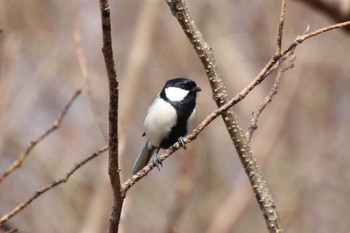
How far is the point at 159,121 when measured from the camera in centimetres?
222

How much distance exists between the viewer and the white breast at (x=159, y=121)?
87.0 inches

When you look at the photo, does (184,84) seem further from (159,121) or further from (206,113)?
(206,113)

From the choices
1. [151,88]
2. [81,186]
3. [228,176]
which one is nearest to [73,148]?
[81,186]

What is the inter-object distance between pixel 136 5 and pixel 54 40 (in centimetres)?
81

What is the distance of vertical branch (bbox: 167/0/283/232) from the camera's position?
5.02 ft

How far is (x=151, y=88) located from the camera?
489cm

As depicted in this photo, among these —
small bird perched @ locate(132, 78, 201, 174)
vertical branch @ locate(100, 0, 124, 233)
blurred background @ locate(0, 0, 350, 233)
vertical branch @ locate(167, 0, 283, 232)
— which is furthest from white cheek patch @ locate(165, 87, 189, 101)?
blurred background @ locate(0, 0, 350, 233)


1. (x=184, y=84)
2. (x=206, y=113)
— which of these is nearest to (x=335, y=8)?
(x=184, y=84)

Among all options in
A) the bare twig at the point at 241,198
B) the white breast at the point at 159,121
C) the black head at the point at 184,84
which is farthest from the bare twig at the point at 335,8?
the bare twig at the point at 241,198

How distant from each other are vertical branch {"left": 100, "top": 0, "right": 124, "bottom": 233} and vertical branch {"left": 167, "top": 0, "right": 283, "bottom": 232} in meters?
0.36

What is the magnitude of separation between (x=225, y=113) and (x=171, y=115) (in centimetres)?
62

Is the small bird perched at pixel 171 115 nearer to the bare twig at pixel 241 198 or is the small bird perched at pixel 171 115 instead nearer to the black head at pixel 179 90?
the black head at pixel 179 90

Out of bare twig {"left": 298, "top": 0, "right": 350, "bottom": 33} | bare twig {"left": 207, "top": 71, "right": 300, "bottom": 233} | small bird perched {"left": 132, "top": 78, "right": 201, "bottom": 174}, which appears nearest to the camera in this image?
small bird perched {"left": 132, "top": 78, "right": 201, "bottom": 174}

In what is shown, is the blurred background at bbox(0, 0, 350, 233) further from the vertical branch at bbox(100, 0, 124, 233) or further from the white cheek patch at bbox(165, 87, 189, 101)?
the vertical branch at bbox(100, 0, 124, 233)
